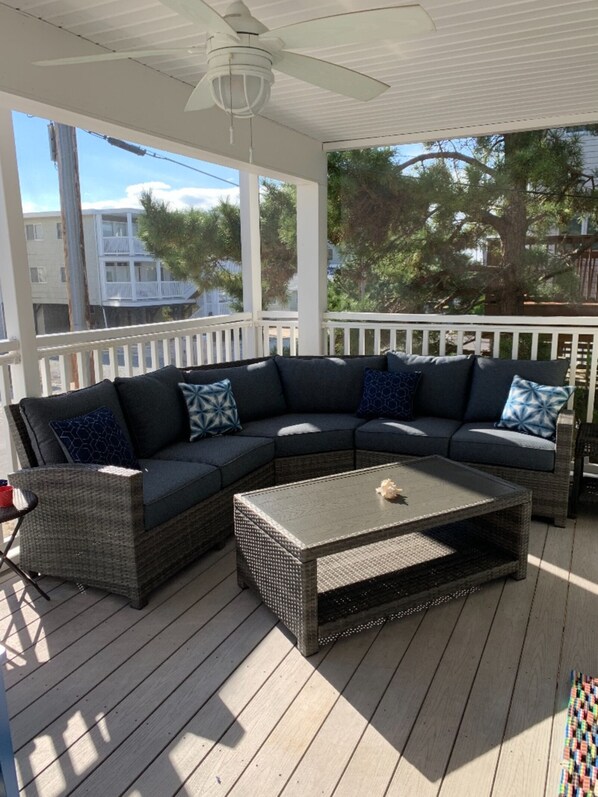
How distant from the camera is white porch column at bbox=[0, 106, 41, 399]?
2957 millimetres

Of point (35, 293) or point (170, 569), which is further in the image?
point (35, 293)

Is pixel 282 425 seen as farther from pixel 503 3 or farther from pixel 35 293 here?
pixel 35 293

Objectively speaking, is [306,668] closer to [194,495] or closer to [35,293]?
[194,495]

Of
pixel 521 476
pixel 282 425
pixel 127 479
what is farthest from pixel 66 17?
pixel 521 476

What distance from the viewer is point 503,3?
2.57m

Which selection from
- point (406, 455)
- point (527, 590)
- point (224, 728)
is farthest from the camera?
point (406, 455)

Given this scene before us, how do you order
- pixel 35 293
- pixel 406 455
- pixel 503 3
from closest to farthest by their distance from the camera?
pixel 503 3
pixel 406 455
pixel 35 293

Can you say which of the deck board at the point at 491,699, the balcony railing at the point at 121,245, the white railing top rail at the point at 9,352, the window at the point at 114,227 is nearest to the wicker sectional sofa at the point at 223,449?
the white railing top rail at the point at 9,352

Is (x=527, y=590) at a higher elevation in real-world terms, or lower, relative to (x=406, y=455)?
lower

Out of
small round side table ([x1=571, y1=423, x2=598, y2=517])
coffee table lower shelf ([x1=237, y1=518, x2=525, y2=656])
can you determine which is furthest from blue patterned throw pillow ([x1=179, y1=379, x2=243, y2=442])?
small round side table ([x1=571, y1=423, x2=598, y2=517])

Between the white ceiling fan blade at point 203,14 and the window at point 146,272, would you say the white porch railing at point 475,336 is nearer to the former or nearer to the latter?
the window at point 146,272

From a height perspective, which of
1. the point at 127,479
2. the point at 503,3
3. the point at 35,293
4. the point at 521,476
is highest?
the point at 503,3

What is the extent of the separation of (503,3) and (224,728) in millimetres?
3117

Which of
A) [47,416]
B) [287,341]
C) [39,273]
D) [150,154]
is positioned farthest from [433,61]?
[39,273]
